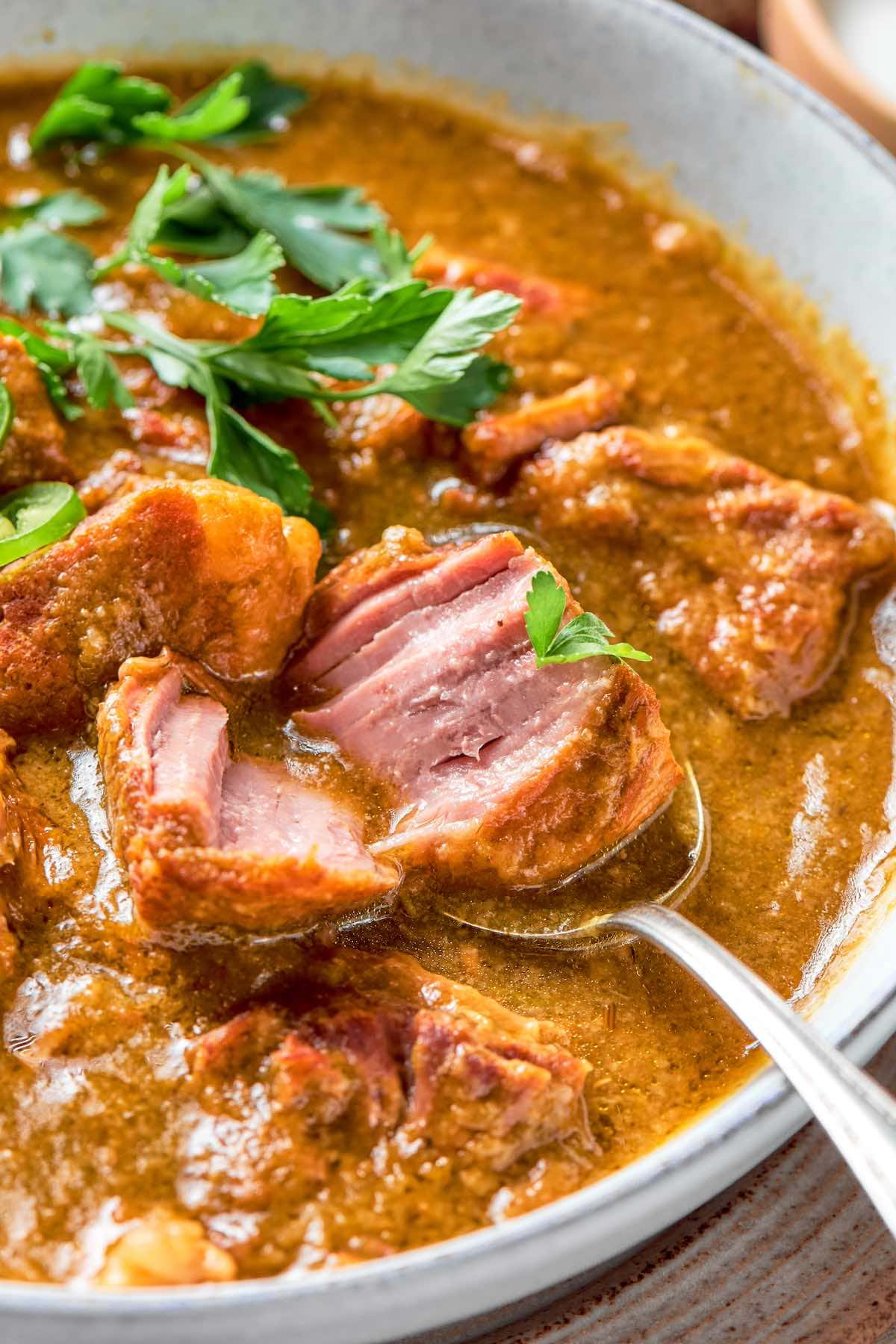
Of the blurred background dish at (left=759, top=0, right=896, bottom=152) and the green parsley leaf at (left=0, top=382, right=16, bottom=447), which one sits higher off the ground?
the blurred background dish at (left=759, top=0, right=896, bottom=152)

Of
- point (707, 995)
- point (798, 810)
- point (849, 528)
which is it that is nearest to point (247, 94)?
point (849, 528)

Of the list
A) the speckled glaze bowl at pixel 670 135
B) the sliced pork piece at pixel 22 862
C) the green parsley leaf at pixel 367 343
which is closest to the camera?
the speckled glaze bowl at pixel 670 135

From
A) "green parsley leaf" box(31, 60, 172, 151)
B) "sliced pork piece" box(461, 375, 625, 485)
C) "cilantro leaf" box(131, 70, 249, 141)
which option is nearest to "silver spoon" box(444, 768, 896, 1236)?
"sliced pork piece" box(461, 375, 625, 485)

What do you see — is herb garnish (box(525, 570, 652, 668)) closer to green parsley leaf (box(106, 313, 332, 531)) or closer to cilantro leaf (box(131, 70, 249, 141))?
green parsley leaf (box(106, 313, 332, 531))

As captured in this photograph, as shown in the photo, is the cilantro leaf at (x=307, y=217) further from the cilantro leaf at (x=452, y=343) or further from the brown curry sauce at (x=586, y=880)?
the cilantro leaf at (x=452, y=343)

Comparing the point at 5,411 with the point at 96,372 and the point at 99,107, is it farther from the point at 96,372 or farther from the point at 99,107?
the point at 99,107

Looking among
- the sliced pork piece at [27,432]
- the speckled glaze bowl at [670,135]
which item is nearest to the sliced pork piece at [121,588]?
the sliced pork piece at [27,432]
